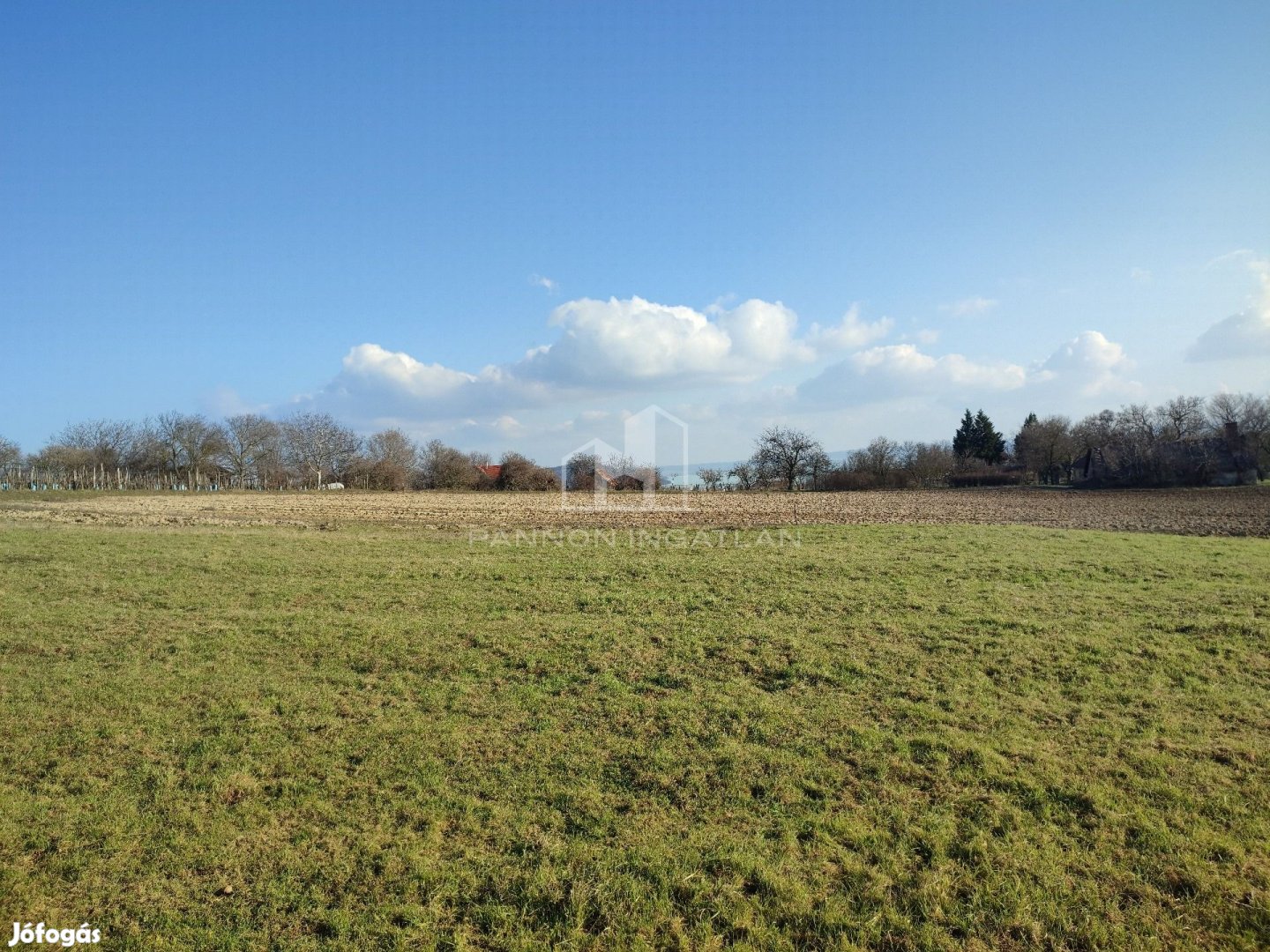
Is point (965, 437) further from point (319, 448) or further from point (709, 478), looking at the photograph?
point (319, 448)

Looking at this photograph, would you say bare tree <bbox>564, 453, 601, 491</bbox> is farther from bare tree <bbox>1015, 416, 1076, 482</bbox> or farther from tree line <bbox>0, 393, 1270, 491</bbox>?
bare tree <bbox>1015, 416, 1076, 482</bbox>

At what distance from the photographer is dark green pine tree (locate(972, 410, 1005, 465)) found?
9062 centimetres

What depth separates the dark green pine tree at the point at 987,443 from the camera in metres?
90.6

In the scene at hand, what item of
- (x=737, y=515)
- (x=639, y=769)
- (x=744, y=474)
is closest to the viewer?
(x=639, y=769)

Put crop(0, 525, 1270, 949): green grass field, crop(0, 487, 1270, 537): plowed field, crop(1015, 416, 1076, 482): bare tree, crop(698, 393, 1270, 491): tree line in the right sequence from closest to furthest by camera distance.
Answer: crop(0, 525, 1270, 949): green grass field < crop(0, 487, 1270, 537): plowed field < crop(698, 393, 1270, 491): tree line < crop(1015, 416, 1076, 482): bare tree

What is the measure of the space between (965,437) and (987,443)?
310cm

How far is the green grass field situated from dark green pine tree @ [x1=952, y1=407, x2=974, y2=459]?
87.0m

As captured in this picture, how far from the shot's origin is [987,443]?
9094 cm

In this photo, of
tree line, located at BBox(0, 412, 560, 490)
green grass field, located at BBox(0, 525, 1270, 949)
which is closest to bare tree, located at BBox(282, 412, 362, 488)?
tree line, located at BBox(0, 412, 560, 490)

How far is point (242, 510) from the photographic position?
36500 mm

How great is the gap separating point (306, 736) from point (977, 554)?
664 inches

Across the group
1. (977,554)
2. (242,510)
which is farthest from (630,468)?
(977,554)

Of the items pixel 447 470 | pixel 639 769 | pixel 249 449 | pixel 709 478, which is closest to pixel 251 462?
pixel 249 449

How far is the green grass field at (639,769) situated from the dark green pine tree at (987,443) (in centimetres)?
8694
